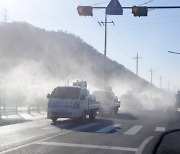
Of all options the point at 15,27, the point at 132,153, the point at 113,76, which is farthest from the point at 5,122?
the point at 113,76

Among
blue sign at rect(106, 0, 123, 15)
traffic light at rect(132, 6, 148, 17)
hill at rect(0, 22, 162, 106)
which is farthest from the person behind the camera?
hill at rect(0, 22, 162, 106)

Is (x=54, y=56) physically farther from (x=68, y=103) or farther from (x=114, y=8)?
(x=114, y=8)

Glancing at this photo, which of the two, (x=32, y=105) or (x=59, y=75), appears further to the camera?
(x=59, y=75)

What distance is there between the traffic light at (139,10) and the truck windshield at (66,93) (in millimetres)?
5637

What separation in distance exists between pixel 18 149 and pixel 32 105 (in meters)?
23.7

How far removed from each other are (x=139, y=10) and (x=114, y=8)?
1465 mm

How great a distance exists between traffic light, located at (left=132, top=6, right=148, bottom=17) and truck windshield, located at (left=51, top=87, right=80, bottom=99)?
5.64 m

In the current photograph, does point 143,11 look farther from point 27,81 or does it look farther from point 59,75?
point 59,75

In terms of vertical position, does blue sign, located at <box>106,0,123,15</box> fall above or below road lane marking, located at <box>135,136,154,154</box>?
above

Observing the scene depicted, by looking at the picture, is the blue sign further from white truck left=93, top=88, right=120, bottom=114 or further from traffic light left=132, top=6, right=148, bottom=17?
white truck left=93, top=88, right=120, bottom=114

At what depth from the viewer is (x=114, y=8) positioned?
22219 mm

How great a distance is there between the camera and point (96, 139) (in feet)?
51.9

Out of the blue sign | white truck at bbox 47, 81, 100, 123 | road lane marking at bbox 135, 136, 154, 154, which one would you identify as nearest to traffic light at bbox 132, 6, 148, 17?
the blue sign

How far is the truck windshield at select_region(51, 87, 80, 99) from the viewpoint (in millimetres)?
23962
